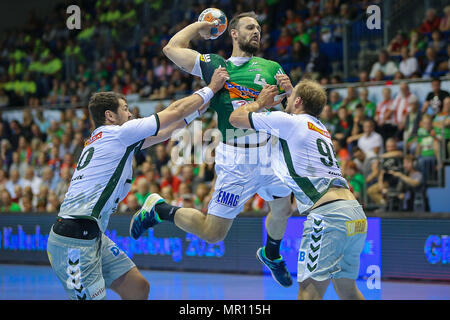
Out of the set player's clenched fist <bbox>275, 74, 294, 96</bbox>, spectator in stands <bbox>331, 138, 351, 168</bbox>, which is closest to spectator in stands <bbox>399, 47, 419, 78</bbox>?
spectator in stands <bbox>331, 138, 351, 168</bbox>

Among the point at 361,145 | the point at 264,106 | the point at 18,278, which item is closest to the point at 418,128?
the point at 361,145

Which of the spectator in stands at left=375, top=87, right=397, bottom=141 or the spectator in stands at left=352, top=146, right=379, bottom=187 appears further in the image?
the spectator in stands at left=375, top=87, right=397, bottom=141

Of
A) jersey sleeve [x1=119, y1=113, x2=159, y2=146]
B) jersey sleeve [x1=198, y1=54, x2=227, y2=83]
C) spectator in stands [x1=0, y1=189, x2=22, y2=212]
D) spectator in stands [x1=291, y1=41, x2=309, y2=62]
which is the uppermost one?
spectator in stands [x1=291, y1=41, x2=309, y2=62]

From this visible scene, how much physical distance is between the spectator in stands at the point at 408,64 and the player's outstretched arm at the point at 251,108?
7.12 metres

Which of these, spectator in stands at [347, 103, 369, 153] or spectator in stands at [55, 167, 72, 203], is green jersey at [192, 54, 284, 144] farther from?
spectator in stands at [55, 167, 72, 203]

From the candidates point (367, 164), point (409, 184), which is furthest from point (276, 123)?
point (367, 164)

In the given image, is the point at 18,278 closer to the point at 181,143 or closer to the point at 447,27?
the point at 181,143

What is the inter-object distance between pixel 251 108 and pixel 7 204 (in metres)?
10.3

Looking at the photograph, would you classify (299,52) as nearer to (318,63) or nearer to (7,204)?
(318,63)

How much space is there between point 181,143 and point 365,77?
12.2 ft

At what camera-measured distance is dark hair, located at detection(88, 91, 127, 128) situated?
5750 millimetres

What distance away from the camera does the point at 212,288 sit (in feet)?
33.2

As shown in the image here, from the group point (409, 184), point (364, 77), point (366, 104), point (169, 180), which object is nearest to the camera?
point (409, 184)

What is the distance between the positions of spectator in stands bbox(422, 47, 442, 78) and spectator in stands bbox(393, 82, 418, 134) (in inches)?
40.7
